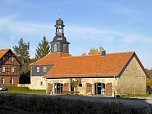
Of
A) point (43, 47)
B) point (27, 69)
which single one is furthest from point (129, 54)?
point (43, 47)

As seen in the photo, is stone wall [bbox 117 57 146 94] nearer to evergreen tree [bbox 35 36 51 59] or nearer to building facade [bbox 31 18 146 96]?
building facade [bbox 31 18 146 96]

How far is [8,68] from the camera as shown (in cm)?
7519

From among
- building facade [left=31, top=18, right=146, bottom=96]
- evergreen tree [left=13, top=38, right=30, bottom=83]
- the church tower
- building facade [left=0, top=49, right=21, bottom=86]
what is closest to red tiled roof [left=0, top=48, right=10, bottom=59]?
building facade [left=0, top=49, right=21, bottom=86]

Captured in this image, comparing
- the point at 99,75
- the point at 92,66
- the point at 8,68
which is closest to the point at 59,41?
the point at 8,68

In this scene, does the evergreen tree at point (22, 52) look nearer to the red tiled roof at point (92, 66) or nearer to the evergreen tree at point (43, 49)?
the evergreen tree at point (43, 49)

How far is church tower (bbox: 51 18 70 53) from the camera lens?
233 feet

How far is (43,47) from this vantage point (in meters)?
101

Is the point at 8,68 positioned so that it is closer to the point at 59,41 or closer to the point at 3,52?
the point at 3,52

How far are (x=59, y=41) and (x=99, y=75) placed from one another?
23884 mm

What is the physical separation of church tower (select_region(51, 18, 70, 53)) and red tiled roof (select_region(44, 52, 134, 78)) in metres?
11.7

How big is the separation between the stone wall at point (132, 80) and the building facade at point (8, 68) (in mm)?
33370

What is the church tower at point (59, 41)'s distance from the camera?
7088 centimetres

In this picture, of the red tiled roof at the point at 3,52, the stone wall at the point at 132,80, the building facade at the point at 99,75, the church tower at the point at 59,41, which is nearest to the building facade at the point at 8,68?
the red tiled roof at the point at 3,52

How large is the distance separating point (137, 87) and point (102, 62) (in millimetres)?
6594
